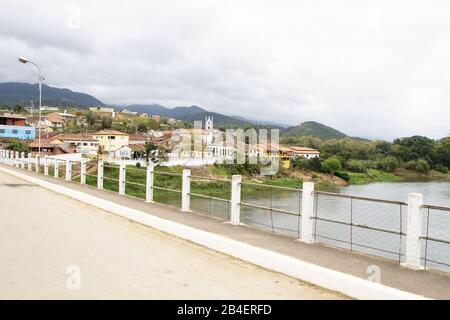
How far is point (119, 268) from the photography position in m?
5.38

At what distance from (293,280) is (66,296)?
2.44m

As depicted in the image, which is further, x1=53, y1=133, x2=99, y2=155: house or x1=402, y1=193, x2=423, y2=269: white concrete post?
x1=53, y1=133, x2=99, y2=155: house

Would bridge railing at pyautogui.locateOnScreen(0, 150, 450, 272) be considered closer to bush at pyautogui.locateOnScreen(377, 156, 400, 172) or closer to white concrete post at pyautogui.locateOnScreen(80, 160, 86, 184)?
white concrete post at pyautogui.locateOnScreen(80, 160, 86, 184)

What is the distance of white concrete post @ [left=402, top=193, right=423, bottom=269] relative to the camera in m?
5.51

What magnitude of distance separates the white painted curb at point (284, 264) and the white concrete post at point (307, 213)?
104cm

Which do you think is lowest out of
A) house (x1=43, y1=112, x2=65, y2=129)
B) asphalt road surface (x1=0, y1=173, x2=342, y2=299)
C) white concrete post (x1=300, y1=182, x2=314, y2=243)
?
asphalt road surface (x1=0, y1=173, x2=342, y2=299)

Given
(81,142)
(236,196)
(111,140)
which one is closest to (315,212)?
(236,196)

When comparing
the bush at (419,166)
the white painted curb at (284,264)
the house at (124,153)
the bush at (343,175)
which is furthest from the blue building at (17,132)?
the white painted curb at (284,264)

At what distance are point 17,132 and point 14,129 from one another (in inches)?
33.2

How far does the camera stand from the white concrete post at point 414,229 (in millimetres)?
5508

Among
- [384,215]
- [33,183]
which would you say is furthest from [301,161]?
[33,183]

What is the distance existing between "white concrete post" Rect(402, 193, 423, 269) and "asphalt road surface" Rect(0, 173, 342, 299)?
4.56 feet

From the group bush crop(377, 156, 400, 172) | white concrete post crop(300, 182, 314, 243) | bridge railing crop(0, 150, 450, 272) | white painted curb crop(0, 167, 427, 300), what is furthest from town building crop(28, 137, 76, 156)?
white concrete post crop(300, 182, 314, 243)
